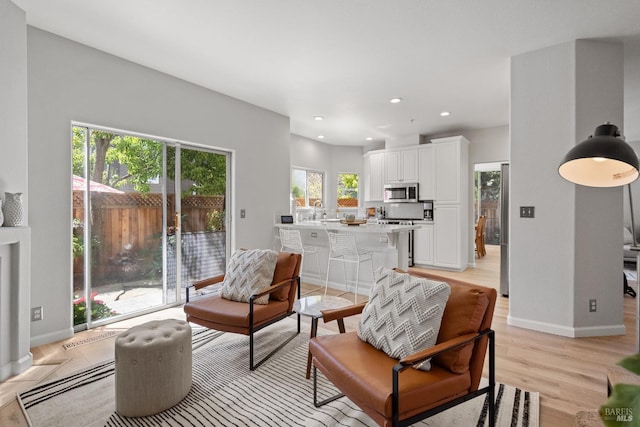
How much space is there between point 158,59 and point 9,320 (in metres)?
2.72

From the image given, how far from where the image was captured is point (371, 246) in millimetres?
4312

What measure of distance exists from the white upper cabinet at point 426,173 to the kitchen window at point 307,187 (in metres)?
2.36

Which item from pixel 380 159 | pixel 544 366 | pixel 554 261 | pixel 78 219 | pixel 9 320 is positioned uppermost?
pixel 380 159

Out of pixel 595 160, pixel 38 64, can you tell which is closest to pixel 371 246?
pixel 595 160

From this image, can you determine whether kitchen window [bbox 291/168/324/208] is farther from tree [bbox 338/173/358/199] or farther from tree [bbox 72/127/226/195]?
tree [bbox 72/127/226/195]

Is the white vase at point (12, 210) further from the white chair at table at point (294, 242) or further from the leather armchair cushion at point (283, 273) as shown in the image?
the white chair at table at point (294, 242)

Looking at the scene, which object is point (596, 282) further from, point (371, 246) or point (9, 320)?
point (9, 320)

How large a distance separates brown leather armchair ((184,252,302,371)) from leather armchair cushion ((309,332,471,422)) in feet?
2.66

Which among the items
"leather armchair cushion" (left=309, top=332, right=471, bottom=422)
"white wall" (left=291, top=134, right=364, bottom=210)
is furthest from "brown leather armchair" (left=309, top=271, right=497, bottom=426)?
"white wall" (left=291, top=134, right=364, bottom=210)

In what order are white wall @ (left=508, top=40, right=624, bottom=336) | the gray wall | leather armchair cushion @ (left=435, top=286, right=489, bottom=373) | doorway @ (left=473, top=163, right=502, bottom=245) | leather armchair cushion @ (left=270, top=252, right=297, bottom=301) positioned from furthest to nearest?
doorway @ (left=473, top=163, right=502, bottom=245)
white wall @ (left=508, top=40, right=624, bottom=336)
leather armchair cushion @ (left=270, top=252, right=297, bottom=301)
the gray wall
leather armchair cushion @ (left=435, top=286, right=489, bottom=373)

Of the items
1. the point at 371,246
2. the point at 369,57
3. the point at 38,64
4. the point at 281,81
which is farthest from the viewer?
the point at 371,246

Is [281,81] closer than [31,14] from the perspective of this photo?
No

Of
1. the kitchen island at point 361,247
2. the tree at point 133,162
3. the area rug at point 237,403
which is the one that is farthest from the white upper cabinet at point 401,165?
the area rug at point 237,403

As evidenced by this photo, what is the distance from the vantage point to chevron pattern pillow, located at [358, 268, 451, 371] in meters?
1.61
